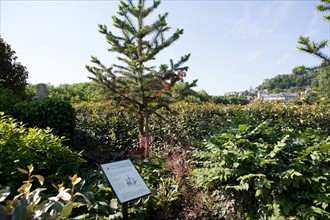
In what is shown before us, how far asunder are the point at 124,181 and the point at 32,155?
1.17 m

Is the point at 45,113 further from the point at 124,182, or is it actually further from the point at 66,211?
the point at 66,211

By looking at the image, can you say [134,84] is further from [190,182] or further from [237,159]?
[237,159]

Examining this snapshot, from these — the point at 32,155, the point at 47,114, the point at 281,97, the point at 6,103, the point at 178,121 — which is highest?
the point at 281,97

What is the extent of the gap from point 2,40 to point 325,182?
849cm

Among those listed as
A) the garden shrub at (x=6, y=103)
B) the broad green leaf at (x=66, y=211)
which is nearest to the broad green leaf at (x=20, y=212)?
the broad green leaf at (x=66, y=211)

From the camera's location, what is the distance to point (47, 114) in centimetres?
577

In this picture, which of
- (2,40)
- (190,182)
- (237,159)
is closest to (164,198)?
(190,182)

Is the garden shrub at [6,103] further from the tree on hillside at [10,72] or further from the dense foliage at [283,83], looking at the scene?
the dense foliage at [283,83]

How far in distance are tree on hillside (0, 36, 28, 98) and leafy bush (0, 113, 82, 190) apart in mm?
4804

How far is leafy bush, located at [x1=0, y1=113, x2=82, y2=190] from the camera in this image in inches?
113

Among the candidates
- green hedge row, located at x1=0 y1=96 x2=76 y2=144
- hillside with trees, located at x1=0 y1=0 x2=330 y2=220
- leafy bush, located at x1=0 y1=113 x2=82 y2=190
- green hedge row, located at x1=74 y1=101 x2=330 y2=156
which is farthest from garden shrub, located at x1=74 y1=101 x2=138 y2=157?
leafy bush, located at x1=0 y1=113 x2=82 y2=190

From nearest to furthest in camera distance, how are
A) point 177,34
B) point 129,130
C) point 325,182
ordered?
point 325,182
point 177,34
point 129,130

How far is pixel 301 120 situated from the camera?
232 inches

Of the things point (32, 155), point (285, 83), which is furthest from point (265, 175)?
point (285, 83)
